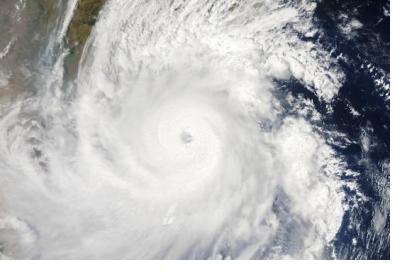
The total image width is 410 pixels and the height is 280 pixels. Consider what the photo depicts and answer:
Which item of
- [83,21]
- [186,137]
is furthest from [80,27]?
[186,137]

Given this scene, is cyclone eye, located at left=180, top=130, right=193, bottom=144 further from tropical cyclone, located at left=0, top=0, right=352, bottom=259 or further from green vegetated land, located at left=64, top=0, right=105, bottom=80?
green vegetated land, located at left=64, top=0, right=105, bottom=80

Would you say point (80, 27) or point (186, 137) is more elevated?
point (80, 27)

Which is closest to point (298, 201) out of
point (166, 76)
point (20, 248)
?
point (166, 76)

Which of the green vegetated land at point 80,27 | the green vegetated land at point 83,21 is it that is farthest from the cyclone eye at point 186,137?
the green vegetated land at point 83,21

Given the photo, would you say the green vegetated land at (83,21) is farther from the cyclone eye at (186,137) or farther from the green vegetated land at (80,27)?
the cyclone eye at (186,137)

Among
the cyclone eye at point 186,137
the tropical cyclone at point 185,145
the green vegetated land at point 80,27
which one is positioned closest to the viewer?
the tropical cyclone at point 185,145

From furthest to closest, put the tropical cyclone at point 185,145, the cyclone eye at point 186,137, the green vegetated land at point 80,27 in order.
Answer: the cyclone eye at point 186,137, the green vegetated land at point 80,27, the tropical cyclone at point 185,145

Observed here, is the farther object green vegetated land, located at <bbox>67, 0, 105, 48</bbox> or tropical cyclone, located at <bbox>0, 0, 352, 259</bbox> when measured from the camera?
green vegetated land, located at <bbox>67, 0, 105, 48</bbox>

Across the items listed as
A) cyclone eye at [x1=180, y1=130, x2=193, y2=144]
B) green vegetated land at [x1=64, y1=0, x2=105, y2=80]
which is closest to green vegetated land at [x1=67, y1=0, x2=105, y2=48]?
green vegetated land at [x1=64, y1=0, x2=105, y2=80]

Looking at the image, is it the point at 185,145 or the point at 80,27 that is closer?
the point at 80,27

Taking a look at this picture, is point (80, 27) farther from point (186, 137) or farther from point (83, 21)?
point (186, 137)

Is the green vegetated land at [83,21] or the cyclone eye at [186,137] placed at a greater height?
the green vegetated land at [83,21]
